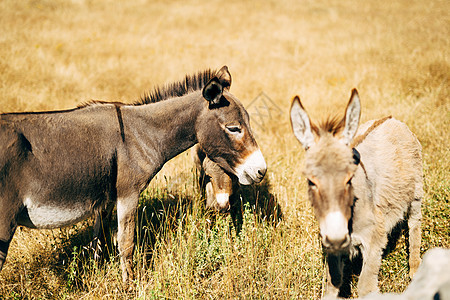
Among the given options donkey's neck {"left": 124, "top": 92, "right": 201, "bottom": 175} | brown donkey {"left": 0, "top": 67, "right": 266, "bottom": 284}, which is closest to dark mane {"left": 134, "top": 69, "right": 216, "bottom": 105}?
brown donkey {"left": 0, "top": 67, "right": 266, "bottom": 284}

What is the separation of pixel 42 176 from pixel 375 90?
7.91 metres

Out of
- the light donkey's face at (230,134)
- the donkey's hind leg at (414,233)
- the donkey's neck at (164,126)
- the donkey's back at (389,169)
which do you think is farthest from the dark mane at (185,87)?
the donkey's hind leg at (414,233)

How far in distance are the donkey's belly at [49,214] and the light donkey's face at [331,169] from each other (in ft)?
7.49

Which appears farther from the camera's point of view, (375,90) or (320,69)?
(320,69)

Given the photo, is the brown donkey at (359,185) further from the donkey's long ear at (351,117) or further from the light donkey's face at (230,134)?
the light donkey's face at (230,134)

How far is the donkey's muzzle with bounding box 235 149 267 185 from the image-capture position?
11.4ft

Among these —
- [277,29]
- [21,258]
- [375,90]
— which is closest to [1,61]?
[21,258]

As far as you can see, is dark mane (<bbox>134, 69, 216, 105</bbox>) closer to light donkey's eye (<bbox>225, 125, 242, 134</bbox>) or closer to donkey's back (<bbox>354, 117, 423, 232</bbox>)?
light donkey's eye (<bbox>225, 125, 242, 134</bbox>)

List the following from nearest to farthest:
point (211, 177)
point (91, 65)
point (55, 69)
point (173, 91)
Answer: point (173, 91) → point (211, 177) → point (55, 69) → point (91, 65)

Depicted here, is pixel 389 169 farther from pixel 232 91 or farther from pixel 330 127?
pixel 232 91

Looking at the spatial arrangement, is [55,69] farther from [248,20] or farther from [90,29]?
[248,20]

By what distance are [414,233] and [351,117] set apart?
7.35 ft

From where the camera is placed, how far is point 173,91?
3.91 metres

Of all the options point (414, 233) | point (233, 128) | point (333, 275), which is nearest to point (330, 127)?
point (233, 128)
